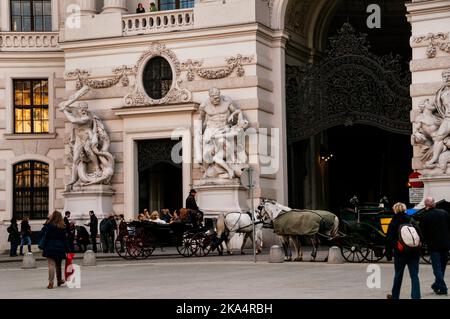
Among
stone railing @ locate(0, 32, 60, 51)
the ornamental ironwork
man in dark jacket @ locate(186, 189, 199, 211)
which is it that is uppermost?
stone railing @ locate(0, 32, 60, 51)

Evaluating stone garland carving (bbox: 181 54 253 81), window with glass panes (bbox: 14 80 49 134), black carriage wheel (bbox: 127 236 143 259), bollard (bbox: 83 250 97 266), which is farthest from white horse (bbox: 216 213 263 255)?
window with glass panes (bbox: 14 80 49 134)

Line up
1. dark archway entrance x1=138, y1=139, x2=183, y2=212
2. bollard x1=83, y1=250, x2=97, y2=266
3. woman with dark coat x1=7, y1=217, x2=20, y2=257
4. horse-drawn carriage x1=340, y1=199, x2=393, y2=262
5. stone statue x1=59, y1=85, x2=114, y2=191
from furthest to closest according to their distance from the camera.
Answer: dark archway entrance x1=138, y1=139, x2=183, y2=212 → stone statue x1=59, y1=85, x2=114, y2=191 → woman with dark coat x1=7, y1=217, x2=20, y2=257 → bollard x1=83, y1=250, x2=97, y2=266 → horse-drawn carriage x1=340, y1=199, x2=393, y2=262

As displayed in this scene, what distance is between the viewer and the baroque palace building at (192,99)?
3962 cm

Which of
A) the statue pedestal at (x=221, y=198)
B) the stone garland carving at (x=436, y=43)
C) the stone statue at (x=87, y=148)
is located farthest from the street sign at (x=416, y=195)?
the stone statue at (x=87, y=148)

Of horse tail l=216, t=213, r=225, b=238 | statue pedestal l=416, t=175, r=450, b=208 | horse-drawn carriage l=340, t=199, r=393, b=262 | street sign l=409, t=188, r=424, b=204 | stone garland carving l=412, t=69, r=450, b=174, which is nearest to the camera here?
horse-drawn carriage l=340, t=199, r=393, b=262

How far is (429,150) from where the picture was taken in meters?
36.4

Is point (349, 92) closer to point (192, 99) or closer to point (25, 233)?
point (192, 99)

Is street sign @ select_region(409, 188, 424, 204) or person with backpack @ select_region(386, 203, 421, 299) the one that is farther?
street sign @ select_region(409, 188, 424, 204)

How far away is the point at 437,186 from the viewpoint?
35.7 metres

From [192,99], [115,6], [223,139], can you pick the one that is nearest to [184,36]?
[192,99]

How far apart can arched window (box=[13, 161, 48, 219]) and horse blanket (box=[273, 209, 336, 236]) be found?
15.9 metres

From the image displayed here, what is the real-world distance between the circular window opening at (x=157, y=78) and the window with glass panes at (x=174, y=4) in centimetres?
255

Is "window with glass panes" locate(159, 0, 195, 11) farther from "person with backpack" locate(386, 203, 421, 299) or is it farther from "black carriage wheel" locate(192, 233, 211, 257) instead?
"person with backpack" locate(386, 203, 421, 299)

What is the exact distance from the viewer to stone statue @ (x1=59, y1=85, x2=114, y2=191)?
4216 centimetres
